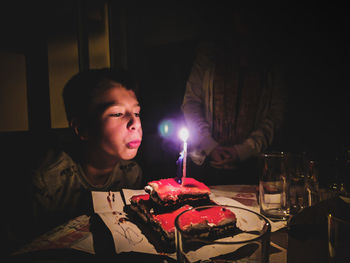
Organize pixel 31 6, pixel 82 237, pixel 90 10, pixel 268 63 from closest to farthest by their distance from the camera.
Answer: pixel 82 237
pixel 31 6
pixel 90 10
pixel 268 63

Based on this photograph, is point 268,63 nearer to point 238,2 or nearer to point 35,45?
point 238,2

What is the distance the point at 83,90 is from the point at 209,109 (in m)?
1.05

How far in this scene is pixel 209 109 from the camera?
2207 millimetres

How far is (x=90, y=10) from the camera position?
1.82 metres

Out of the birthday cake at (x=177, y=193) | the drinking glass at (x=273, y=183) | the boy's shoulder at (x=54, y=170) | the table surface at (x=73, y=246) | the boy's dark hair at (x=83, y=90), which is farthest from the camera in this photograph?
the boy's dark hair at (x=83, y=90)

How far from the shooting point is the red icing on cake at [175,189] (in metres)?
1.37

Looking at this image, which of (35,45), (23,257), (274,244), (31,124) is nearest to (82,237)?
(23,257)

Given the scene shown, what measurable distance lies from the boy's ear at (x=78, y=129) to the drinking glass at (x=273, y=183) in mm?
1189

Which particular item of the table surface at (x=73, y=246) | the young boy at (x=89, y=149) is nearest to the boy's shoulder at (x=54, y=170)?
the young boy at (x=89, y=149)

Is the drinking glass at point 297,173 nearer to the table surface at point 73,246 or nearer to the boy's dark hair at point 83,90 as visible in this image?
the table surface at point 73,246

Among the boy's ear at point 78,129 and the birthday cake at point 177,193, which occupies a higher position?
the boy's ear at point 78,129

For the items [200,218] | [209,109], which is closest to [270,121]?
[209,109]

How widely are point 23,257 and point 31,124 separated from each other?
785 millimetres

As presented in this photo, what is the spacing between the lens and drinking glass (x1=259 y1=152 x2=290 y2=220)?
1.47 metres
